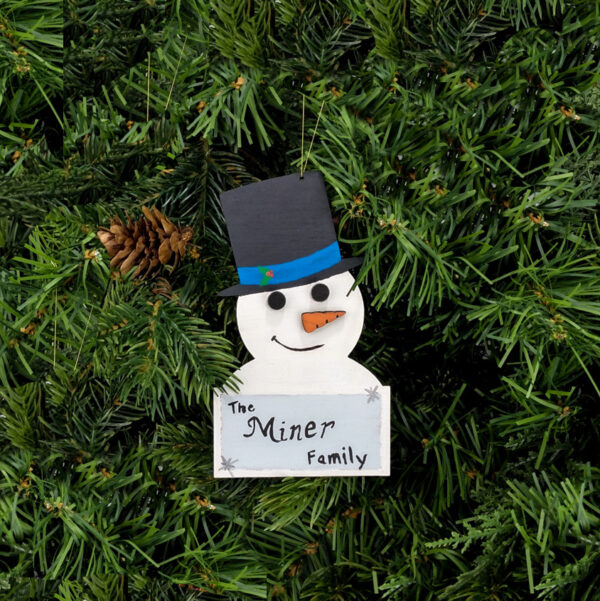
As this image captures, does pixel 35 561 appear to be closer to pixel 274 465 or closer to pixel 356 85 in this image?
pixel 274 465

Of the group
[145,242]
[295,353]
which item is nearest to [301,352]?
[295,353]

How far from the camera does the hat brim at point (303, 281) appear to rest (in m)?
0.40

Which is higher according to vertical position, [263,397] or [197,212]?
[197,212]

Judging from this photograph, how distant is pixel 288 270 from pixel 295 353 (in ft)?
0.17

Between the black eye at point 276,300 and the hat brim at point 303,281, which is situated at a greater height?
the hat brim at point 303,281

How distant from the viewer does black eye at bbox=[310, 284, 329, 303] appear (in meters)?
0.40

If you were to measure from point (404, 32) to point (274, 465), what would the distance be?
277 millimetres

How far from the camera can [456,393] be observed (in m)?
0.40

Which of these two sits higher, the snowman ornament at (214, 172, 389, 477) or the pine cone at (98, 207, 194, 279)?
the pine cone at (98, 207, 194, 279)

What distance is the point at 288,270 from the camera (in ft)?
1.32

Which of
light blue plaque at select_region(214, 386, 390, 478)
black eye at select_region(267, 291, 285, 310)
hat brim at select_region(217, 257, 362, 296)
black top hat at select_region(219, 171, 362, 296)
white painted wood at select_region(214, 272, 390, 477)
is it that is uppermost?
black top hat at select_region(219, 171, 362, 296)

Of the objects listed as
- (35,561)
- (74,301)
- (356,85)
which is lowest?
(35,561)

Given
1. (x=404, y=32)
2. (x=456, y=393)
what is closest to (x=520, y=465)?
(x=456, y=393)

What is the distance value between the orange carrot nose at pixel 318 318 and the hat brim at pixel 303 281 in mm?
21
